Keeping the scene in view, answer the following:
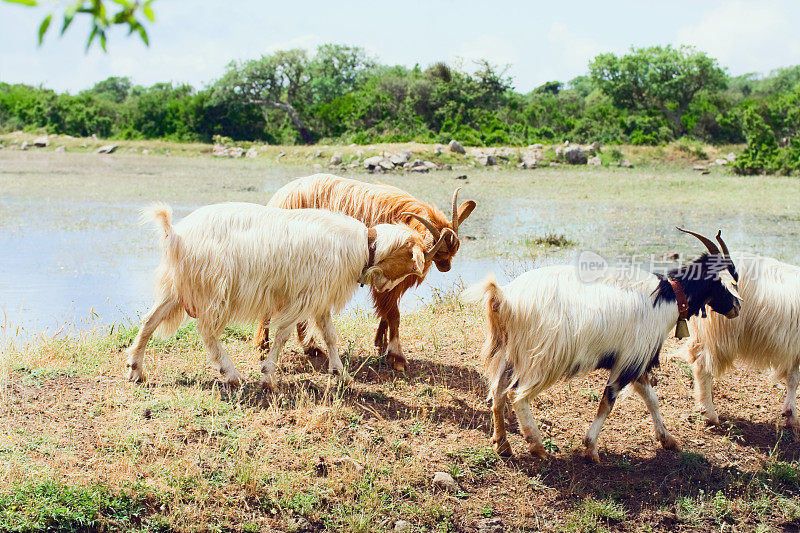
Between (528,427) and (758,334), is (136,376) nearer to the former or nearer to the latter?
(528,427)

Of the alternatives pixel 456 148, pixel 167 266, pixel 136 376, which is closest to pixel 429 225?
pixel 167 266

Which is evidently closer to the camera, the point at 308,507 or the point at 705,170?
the point at 308,507

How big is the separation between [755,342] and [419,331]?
3015 mm

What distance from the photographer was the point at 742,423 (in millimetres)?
5863

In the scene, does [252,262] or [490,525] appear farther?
[252,262]

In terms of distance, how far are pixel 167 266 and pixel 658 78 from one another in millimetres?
40841

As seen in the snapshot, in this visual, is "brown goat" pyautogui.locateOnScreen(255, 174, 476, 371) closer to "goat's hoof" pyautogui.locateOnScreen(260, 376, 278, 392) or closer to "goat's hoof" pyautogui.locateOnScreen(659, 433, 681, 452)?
"goat's hoof" pyautogui.locateOnScreen(260, 376, 278, 392)

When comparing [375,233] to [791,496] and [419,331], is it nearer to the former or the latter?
[419,331]

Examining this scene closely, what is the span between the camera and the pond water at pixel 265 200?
970 centimetres

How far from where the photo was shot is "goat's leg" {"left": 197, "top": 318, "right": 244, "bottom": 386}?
5695mm

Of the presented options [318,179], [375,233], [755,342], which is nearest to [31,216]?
[318,179]

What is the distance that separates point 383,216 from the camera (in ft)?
21.6

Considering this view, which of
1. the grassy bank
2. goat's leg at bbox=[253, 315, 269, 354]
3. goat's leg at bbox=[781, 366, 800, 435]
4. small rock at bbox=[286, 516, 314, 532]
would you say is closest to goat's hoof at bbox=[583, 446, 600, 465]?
goat's leg at bbox=[781, 366, 800, 435]

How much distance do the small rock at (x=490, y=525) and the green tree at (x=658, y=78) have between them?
4020cm
